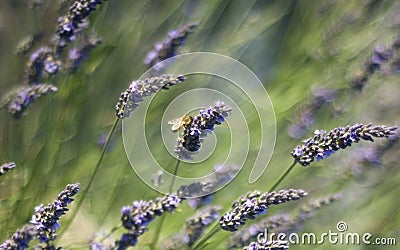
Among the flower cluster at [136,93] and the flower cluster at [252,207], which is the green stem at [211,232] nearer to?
the flower cluster at [252,207]

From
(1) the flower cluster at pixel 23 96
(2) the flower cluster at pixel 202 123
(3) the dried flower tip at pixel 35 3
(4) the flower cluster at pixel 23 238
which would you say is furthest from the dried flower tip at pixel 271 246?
(3) the dried flower tip at pixel 35 3

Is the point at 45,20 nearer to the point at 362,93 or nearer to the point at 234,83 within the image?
the point at 234,83

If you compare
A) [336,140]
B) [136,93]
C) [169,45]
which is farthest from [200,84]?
[336,140]

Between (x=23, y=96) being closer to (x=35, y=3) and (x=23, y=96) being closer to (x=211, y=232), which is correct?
(x=35, y=3)


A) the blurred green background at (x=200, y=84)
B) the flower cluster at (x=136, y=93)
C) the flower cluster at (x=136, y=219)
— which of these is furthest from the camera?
the blurred green background at (x=200, y=84)

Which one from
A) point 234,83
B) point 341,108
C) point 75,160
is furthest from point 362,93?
point 75,160
